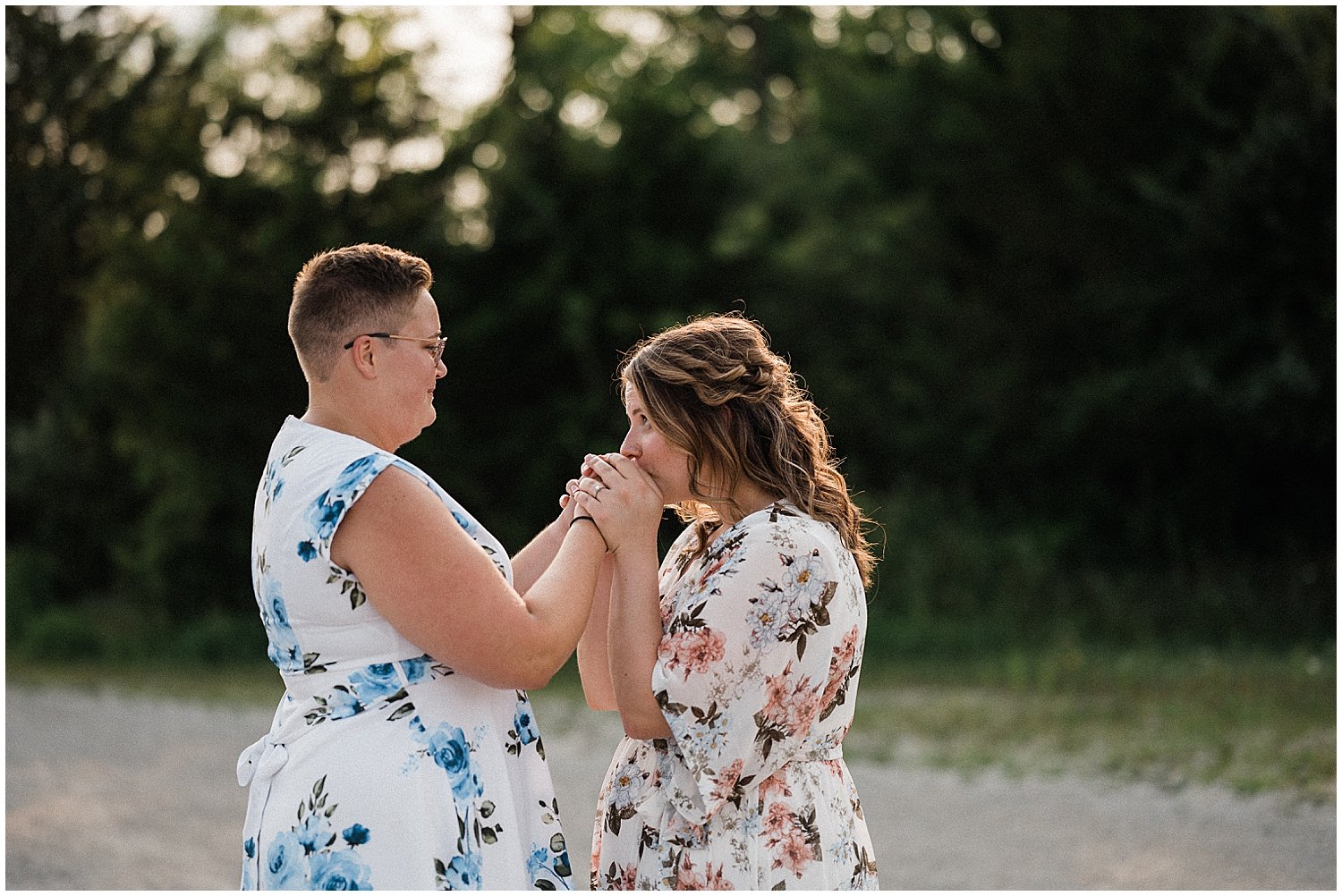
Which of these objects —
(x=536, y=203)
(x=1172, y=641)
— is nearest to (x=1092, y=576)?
(x=1172, y=641)

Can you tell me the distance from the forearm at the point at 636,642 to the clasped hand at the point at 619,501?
46 mm

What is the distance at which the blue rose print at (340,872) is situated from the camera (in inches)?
100

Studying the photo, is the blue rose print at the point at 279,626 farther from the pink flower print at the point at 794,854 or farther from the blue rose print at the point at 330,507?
the pink flower print at the point at 794,854

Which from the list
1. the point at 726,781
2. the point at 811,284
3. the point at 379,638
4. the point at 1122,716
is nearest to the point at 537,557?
the point at 379,638

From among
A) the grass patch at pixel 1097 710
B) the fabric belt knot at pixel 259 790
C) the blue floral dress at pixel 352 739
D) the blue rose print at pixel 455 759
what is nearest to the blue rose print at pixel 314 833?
the blue floral dress at pixel 352 739

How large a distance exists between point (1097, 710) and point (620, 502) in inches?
345

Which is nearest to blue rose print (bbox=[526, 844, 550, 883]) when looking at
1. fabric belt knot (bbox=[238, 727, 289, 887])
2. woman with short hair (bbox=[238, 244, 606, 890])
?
woman with short hair (bbox=[238, 244, 606, 890])

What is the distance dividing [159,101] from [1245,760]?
585 inches

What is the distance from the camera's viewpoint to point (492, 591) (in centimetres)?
252

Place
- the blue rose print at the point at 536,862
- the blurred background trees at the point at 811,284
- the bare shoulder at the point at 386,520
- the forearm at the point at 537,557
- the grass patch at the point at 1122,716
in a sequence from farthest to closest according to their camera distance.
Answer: the blurred background trees at the point at 811,284
the grass patch at the point at 1122,716
the forearm at the point at 537,557
the blue rose print at the point at 536,862
the bare shoulder at the point at 386,520

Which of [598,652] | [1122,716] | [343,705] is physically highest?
[1122,716]

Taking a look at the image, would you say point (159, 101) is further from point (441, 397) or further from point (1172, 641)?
point (1172, 641)

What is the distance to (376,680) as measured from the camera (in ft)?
8.49

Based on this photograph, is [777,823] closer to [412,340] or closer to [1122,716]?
[412,340]
